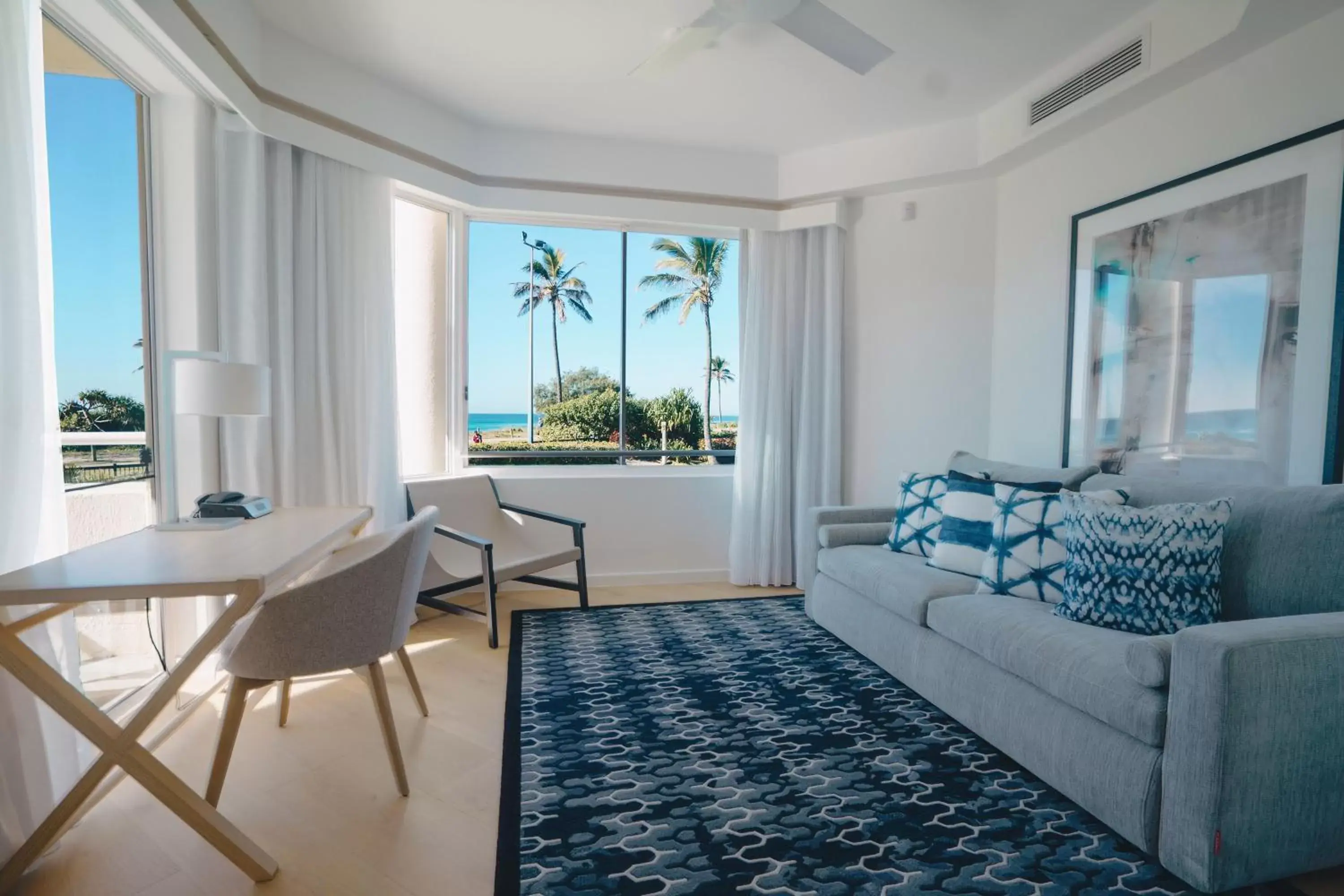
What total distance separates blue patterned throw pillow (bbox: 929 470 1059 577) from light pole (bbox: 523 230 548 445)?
3.04m

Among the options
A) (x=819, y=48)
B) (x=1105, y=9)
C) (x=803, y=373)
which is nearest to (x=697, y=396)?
(x=803, y=373)

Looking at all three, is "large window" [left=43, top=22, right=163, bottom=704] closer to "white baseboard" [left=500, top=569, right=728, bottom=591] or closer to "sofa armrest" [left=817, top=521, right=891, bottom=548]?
"white baseboard" [left=500, top=569, right=728, bottom=591]

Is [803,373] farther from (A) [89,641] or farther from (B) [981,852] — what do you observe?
(A) [89,641]

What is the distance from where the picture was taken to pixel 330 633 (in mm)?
1820

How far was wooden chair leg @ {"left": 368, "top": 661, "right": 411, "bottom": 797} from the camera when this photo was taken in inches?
76.3

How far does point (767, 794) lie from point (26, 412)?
217 cm

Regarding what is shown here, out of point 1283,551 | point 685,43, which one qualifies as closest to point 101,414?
point 685,43

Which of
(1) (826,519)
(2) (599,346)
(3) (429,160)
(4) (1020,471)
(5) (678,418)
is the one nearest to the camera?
(4) (1020,471)

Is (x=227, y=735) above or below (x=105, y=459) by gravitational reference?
below

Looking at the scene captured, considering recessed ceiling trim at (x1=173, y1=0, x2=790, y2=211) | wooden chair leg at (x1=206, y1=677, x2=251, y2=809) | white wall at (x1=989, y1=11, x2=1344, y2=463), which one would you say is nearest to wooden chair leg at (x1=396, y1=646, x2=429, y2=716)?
wooden chair leg at (x1=206, y1=677, x2=251, y2=809)

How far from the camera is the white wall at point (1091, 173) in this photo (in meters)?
Result: 2.33

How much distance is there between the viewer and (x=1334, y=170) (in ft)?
7.26

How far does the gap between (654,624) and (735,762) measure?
57.1 inches

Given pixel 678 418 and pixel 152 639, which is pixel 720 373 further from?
pixel 152 639
